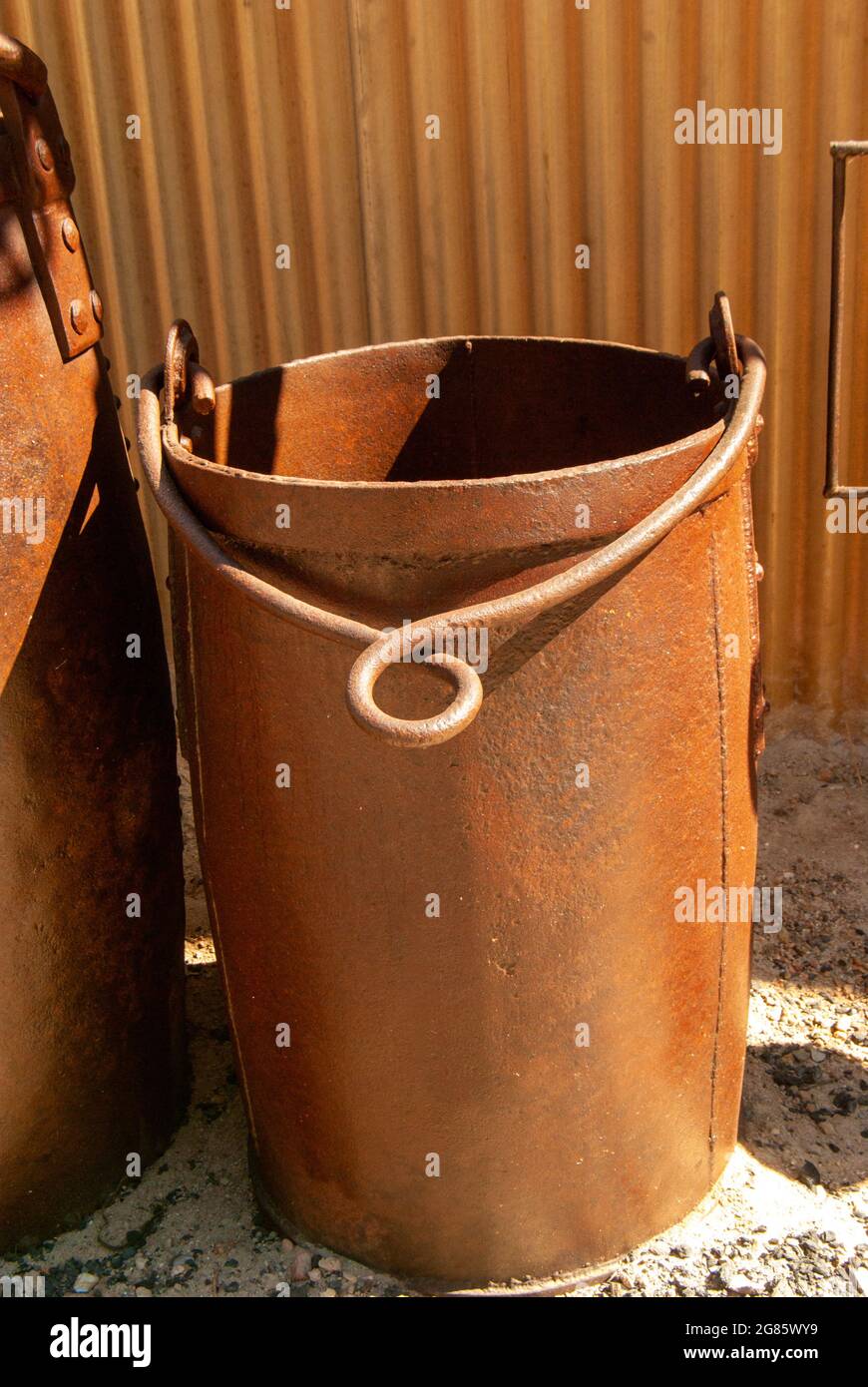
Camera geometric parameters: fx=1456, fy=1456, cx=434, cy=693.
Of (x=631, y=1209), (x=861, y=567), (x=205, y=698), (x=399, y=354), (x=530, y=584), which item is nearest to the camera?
(x=530, y=584)

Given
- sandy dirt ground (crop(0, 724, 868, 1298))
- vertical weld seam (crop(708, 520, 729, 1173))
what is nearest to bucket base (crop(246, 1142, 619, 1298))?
sandy dirt ground (crop(0, 724, 868, 1298))

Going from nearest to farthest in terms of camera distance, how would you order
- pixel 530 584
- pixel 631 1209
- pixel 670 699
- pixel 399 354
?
1. pixel 530 584
2. pixel 670 699
3. pixel 631 1209
4. pixel 399 354

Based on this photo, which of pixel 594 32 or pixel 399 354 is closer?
pixel 399 354

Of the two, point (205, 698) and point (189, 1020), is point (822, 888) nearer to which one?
point (189, 1020)

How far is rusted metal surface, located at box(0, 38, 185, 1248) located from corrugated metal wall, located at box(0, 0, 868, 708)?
135 cm

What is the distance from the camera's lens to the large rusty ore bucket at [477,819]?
1.89 metres

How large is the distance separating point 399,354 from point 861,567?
5.20ft

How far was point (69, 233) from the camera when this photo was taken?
7.16 feet

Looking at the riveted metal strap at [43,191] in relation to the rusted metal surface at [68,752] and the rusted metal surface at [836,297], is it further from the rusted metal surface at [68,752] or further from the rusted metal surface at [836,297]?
the rusted metal surface at [836,297]

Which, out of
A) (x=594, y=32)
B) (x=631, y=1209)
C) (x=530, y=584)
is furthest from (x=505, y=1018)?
(x=594, y=32)

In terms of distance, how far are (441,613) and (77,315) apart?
0.80 m

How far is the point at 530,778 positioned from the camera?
1.97m

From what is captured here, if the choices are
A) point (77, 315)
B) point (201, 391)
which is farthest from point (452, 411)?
point (77, 315)

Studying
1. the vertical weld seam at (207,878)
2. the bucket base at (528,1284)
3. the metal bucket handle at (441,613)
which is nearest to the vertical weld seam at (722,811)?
the metal bucket handle at (441,613)
